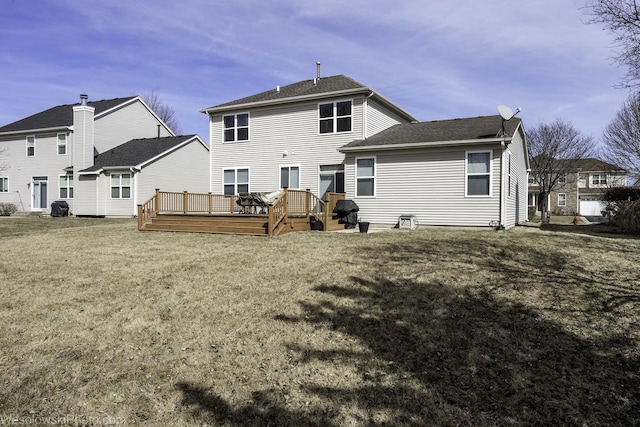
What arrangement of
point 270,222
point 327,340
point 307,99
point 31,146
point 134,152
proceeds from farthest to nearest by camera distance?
point 31,146
point 134,152
point 307,99
point 270,222
point 327,340

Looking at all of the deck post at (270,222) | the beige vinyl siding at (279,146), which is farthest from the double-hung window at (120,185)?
the deck post at (270,222)

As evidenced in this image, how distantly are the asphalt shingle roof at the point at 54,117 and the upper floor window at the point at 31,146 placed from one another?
629mm

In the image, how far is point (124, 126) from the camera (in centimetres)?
2681

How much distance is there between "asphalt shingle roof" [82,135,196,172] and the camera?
23.1m

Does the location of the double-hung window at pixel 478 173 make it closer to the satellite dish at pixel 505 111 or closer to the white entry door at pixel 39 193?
the satellite dish at pixel 505 111

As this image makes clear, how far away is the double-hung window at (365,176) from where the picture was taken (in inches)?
602

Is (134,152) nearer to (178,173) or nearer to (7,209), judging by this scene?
(178,173)

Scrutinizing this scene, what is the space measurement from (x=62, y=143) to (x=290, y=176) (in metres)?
16.4

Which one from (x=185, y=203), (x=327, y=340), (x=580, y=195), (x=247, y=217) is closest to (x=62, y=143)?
(x=185, y=203)

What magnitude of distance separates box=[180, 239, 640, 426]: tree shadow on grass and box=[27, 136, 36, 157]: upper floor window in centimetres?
2750

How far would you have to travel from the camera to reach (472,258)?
302 inches

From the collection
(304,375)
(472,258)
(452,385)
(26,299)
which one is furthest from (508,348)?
(26,299)

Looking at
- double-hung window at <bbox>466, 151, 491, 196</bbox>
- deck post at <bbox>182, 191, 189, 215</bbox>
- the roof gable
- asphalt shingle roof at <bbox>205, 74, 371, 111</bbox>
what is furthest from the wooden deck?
asphalt shingle roof at <bbox>205, 74, 371, 111</bbox>

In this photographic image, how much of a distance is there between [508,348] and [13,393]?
15.8ft
